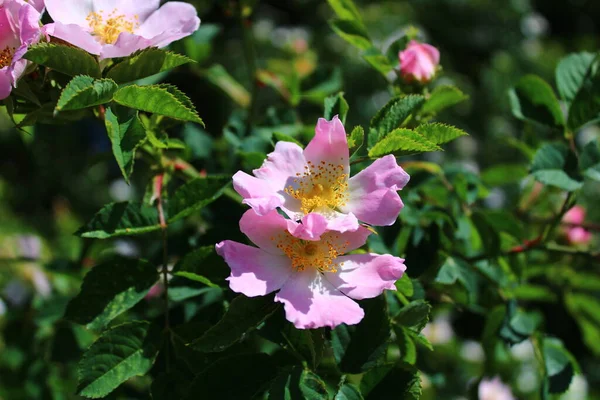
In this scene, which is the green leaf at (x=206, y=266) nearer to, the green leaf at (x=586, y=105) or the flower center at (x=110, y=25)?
the flower center at (x=110, y=25)

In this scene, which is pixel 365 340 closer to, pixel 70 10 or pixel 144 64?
pixel 144 64

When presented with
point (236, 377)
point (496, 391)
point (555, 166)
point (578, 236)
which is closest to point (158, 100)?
point (236, 377)

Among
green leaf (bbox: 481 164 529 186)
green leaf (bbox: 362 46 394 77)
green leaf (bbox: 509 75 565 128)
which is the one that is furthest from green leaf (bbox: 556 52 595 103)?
green leaf (bbox: 362 46 394 77)

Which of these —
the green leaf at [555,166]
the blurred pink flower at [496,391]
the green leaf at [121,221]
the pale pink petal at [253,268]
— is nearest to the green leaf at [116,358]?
the green leaf at [121,221]

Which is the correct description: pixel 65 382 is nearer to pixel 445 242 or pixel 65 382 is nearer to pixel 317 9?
pixel 445 242

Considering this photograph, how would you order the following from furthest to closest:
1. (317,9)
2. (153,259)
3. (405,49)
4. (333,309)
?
(317,9) < (153,259) < (405,49) < (333,309)

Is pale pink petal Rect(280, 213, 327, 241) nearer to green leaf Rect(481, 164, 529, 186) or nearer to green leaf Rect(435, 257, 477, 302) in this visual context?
green leaf Rect(435, 257, 477, 302)

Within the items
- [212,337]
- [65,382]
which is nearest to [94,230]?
[212,337]
